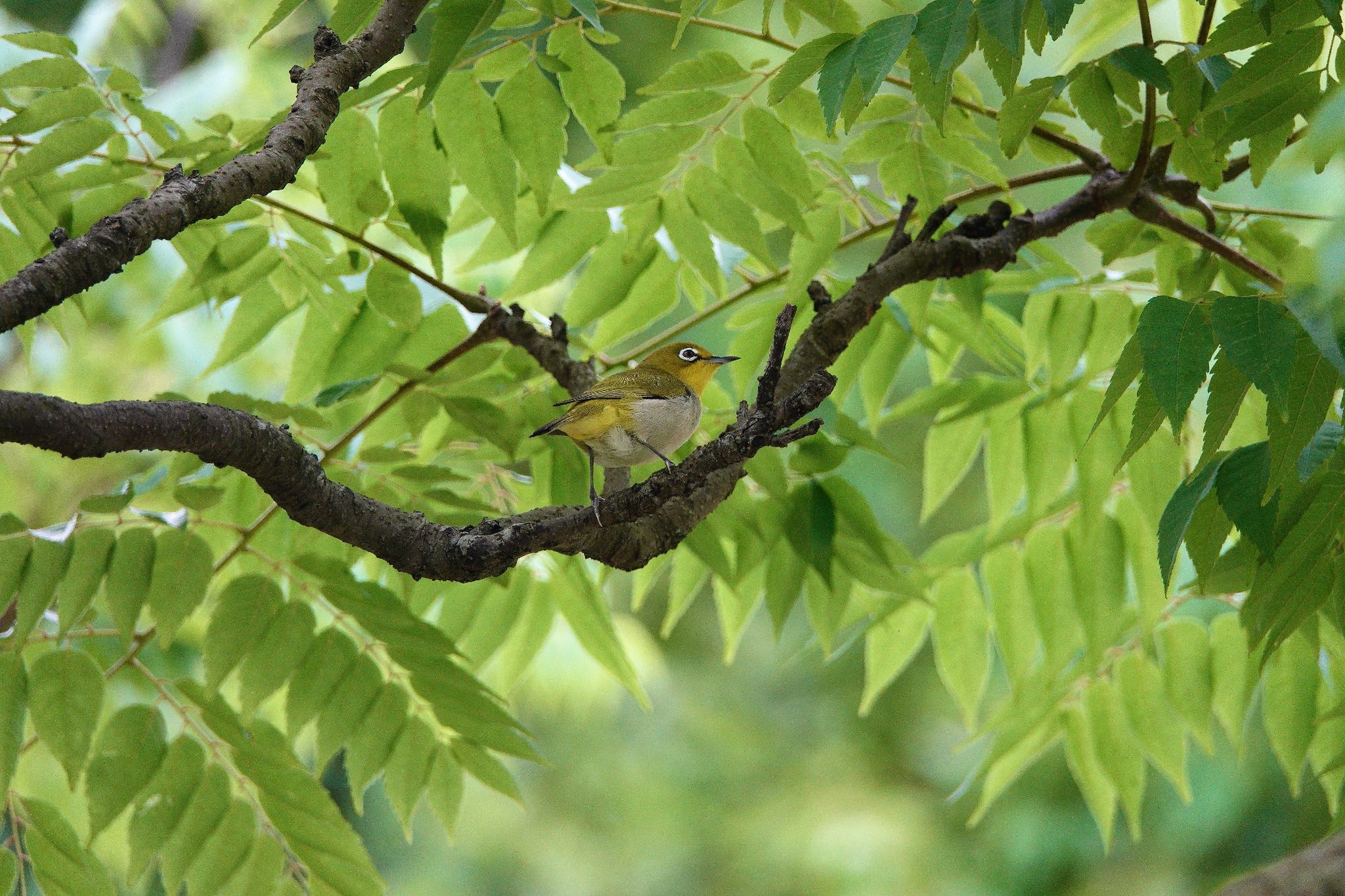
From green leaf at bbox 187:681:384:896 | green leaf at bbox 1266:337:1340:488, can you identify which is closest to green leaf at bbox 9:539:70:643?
green leaf at bbox 187:681:384:896

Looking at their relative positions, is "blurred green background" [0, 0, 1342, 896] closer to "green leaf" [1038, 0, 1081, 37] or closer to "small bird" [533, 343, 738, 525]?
"small bird" [533, 343, 738, 525]

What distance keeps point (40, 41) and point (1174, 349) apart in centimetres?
158

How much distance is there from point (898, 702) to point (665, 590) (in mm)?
1921

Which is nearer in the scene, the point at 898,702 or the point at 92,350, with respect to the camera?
the point at 92,350

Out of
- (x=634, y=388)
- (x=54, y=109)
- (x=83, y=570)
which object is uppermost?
(x=54, y=109)

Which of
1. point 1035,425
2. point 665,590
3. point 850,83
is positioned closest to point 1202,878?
point 665,590

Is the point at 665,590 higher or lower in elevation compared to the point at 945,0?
higher

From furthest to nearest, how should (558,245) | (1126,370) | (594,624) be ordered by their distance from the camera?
(594,624) → (558,245) → (1126,370)

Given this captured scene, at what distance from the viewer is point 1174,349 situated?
1.21 m

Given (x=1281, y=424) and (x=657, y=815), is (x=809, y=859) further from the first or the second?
(x=1281, y=424)

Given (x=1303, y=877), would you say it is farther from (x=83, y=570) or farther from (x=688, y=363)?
(x=83, y=570)

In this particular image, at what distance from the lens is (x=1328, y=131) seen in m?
0.72

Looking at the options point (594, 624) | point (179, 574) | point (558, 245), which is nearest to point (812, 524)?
point (594, 624)

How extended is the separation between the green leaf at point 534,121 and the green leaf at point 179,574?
73 cm
